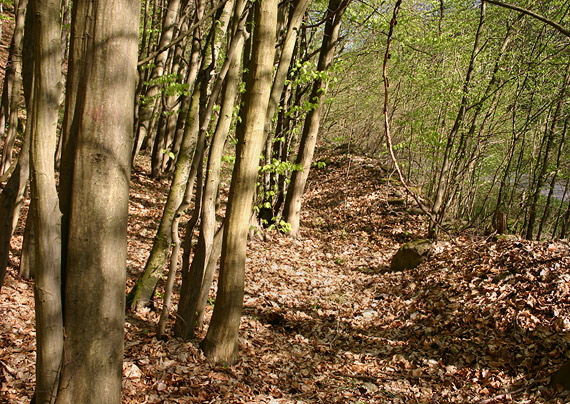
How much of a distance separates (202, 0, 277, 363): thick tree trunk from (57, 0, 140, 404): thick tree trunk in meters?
1.75

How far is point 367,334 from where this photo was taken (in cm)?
605

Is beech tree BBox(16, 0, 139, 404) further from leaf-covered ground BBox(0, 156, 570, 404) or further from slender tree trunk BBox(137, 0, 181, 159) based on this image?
slender tree trunk BBox(137, 0, 181, 159)

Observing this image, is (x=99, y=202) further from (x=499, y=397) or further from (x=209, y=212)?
(x=499, y=397)

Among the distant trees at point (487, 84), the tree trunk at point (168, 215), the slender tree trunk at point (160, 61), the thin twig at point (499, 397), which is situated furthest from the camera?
the slender tree trunk at point (160, 61)

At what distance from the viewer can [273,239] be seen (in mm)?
10531

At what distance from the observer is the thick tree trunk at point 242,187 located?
3.86m

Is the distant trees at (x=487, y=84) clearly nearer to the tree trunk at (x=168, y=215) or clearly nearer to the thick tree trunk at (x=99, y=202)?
the tree trunk at (x=168, y=215)

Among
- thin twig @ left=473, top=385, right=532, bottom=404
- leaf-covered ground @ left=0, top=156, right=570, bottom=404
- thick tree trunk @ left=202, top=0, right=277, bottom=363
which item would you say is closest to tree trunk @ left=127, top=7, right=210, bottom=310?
leaf-covered ground @ left=0, top=156, right=570, bottom=404

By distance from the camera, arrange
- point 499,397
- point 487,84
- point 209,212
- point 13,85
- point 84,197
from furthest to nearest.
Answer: point 487,84
point 13,85
point 209,212
point 499,397
point 84,197

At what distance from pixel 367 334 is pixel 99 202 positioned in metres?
4.91

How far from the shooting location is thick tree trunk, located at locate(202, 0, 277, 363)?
12.6 ft

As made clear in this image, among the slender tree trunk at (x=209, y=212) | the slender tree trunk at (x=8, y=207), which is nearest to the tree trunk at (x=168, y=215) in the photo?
the slender tree trunk at (x=209, y=212)

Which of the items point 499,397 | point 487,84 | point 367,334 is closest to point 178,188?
point 367,334

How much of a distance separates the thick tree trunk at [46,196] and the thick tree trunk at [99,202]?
6cm
